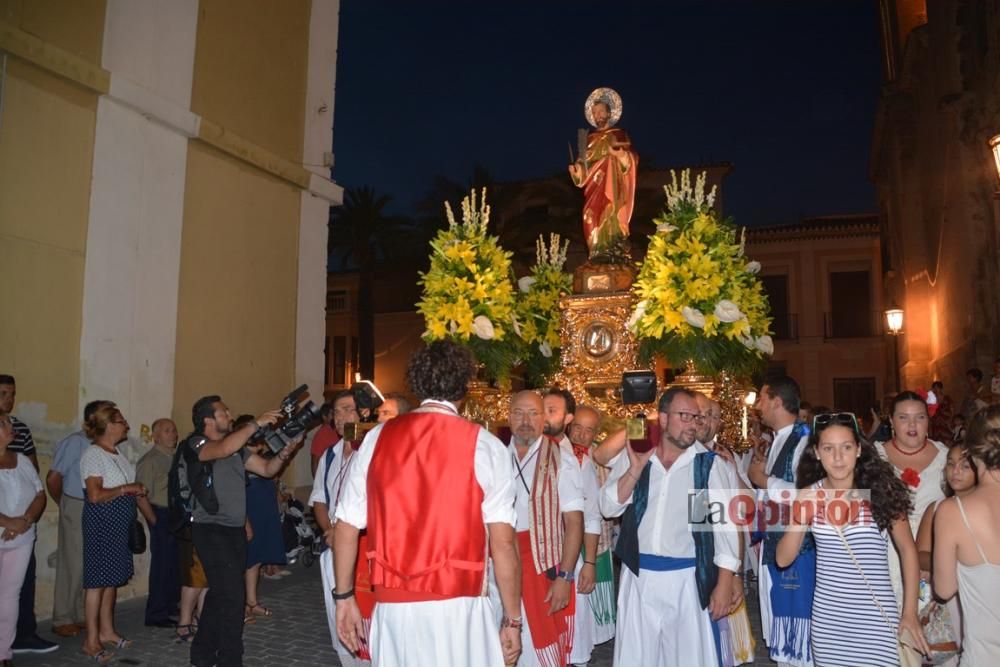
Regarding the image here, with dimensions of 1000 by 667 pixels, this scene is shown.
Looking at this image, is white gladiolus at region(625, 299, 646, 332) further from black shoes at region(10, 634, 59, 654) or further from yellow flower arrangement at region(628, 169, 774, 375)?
black shoes at region(10, 634, 59, 654)

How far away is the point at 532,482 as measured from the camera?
16.0 feet

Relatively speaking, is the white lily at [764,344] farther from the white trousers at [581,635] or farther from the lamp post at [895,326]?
the lamp post at [895,326]

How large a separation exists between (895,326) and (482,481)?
55.0ft

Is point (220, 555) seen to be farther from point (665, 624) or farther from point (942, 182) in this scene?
point (942, 182)

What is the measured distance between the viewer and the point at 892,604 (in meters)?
3.64

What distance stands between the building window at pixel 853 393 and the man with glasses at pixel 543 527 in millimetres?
28017

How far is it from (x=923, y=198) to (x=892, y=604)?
18.4 metres

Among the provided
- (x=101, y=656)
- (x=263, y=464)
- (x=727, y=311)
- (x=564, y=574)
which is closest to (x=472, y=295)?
(x=727, y=311)

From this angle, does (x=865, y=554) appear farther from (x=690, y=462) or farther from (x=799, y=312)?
(x=799, y=312)

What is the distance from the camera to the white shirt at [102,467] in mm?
6477

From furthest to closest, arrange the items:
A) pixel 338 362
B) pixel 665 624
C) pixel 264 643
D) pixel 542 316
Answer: pixel 338 362
pixel 542 316
pixel 264 643
pixel 665 624

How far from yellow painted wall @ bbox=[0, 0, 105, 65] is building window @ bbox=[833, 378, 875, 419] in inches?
1097

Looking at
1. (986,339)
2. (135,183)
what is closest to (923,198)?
(986,339)

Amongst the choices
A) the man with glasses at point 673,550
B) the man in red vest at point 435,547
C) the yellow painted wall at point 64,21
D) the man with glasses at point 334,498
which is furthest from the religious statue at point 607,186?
the man in red vest at point 435,547
